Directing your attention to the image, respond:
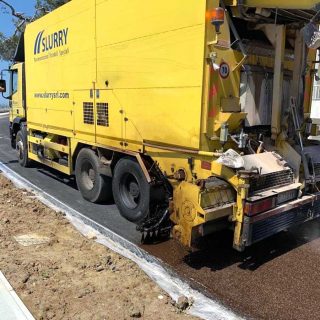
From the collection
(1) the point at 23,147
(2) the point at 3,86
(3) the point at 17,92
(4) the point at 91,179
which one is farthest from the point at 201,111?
(2) the point at 3,86

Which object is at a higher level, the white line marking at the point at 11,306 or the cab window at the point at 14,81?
the cab window at the point at 14,81

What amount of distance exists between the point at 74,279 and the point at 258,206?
209 cm

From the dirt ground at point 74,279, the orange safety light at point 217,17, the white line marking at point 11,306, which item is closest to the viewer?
the white line marking at point 11,306

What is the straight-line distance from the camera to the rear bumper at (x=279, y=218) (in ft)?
14.3

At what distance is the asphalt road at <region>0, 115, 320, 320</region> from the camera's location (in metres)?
3.82

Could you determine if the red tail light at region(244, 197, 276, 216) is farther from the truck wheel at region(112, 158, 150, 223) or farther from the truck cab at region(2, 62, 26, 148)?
the truck cab at region(2, 62, 26, 148)

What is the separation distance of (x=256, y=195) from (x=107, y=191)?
319cm

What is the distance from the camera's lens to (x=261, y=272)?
454 centimetres

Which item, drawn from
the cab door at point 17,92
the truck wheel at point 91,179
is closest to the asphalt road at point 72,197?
the truck wheel at point 91,179

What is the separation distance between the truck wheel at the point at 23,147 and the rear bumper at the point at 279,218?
24.6 ft

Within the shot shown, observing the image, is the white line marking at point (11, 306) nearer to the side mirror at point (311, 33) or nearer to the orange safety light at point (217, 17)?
the orange safety light at point (217, 17)

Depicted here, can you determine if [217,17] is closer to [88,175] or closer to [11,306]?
[11,306]

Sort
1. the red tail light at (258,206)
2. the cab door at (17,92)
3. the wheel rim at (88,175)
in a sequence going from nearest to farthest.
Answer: the red tail light at (258,206) < the wheel rim at (88,175) < the cab door at (17,92)

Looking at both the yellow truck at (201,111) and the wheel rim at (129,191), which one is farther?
the wheel rim at (129,191)
